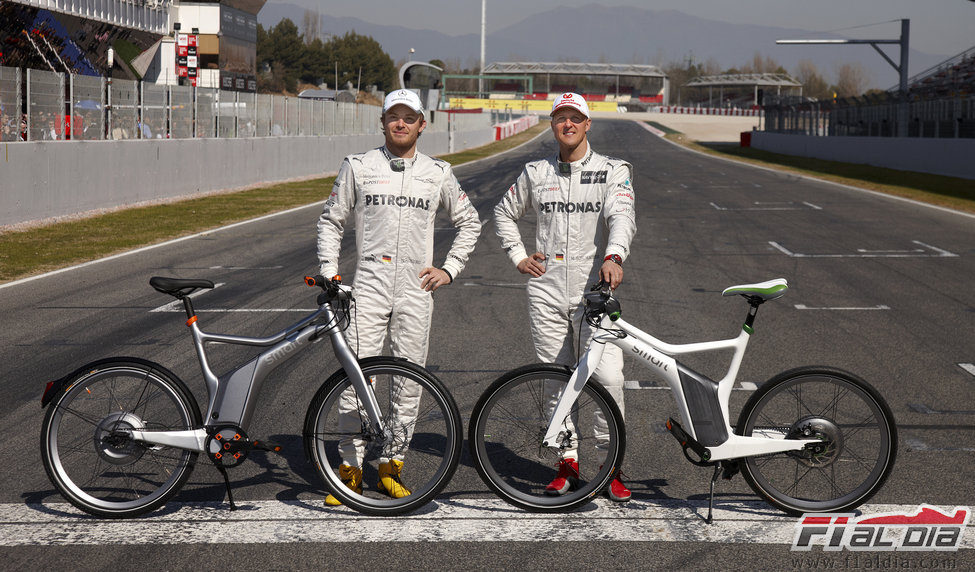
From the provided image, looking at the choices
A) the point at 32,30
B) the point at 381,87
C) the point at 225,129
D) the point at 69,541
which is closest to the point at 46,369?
the point at 69,541

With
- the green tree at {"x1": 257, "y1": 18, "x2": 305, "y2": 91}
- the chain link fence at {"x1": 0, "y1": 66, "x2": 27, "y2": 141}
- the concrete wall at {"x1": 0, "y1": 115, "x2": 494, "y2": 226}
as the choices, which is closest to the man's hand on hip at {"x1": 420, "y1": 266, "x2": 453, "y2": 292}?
the concrete wall at {"x1": 0, "y1": 115, "x2": 494, "y2": 226}

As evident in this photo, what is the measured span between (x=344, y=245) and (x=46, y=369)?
27.2 ft

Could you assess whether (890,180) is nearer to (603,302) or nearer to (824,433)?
(824,433)

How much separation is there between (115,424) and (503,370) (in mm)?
3415

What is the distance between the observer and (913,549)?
450 centimetres

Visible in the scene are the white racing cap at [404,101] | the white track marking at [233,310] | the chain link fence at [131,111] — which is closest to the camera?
the white racing cap at [404,101]

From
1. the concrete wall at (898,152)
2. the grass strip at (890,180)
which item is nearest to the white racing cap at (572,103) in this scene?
the grass strip at (890,180)

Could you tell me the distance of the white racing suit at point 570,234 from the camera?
528 cm

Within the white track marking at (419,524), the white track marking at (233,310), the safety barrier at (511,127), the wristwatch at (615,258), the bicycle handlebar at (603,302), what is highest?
the safety barrier at (511,127)

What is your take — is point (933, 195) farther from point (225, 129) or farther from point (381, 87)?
point (381, 87)

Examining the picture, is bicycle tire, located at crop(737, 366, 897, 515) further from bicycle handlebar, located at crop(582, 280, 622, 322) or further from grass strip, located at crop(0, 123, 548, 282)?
grass strip, located at crop(0, 123, 548, 282)

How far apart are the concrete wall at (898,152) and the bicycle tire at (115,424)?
2931 cm

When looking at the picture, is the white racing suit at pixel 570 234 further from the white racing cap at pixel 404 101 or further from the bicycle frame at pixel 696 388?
the white racing cap at pixel 404 101

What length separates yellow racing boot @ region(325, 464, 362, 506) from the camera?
507 centimetres
